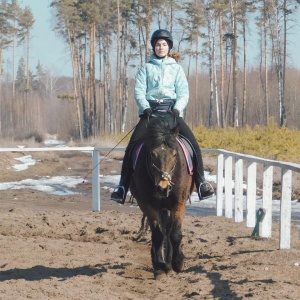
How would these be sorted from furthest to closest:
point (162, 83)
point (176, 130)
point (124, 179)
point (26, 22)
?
point (26, 22) → point (124, 179) → point (162, 83) → point (176, 130)

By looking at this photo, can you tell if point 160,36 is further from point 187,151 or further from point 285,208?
point 285,208

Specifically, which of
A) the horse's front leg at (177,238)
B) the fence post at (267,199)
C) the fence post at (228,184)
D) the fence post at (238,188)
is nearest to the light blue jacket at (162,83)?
the horse's front leg at (177,238)

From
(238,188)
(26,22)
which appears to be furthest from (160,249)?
(26,22)

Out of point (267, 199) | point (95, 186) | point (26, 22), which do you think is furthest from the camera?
point (26, 22)

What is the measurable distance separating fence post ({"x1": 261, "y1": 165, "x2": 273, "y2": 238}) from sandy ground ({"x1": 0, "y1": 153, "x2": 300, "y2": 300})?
28cm

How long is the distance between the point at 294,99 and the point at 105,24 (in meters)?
26.5

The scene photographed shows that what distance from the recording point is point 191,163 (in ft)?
24.7

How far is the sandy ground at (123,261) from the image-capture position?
21.7ft

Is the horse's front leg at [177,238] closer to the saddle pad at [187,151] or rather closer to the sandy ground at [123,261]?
the sandy ground at [123,261]

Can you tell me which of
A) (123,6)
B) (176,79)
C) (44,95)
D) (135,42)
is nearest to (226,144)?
(176,79)

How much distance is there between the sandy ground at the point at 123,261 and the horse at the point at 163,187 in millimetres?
275

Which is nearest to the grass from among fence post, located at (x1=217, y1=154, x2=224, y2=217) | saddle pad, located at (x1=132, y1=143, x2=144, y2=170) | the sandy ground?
fence post, located at (x1=217, y1=154, x2=224, y2=217)

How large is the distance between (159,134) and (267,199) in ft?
9.81

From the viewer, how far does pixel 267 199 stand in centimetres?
953
